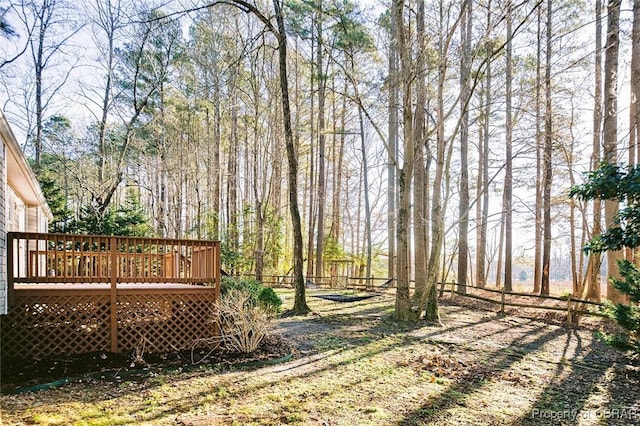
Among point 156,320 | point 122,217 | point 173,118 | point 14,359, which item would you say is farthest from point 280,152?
point 14,359

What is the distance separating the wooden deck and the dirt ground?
39cm

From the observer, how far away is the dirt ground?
3.64 metres

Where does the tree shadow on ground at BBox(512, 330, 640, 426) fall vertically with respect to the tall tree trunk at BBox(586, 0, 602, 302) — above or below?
below

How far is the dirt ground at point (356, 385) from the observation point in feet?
11.9

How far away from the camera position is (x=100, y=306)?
17.9ft

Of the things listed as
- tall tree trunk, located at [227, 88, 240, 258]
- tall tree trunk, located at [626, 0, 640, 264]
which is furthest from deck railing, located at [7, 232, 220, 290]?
tall tree trunk, located at [227, 88, 240, 258]

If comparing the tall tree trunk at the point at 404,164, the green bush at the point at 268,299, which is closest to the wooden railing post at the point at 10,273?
the green bush at the point at 268,299

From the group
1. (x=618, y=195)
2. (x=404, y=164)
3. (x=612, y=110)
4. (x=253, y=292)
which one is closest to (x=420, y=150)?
(x=404, y=164)

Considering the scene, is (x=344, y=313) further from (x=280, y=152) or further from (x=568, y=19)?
(x=568, y=19)

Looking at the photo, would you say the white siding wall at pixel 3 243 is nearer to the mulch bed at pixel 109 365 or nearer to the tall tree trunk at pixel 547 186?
the mulch bed at pixel 109 365

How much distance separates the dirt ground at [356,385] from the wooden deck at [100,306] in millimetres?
389

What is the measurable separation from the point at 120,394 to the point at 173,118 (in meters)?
14.3

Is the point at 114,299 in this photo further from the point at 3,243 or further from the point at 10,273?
the point at 3,243

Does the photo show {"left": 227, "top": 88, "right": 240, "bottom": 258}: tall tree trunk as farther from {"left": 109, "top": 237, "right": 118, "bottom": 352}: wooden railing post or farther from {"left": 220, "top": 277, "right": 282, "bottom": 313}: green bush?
{"left": 109, "top": 237, "right": 118, "bottom": 352}: wooden railing post
